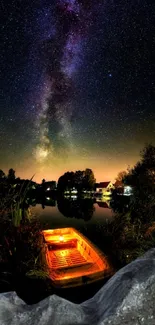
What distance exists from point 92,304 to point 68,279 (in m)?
6.64

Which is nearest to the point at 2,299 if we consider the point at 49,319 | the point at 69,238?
the point at 49,319

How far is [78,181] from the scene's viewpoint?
114375 millimetres

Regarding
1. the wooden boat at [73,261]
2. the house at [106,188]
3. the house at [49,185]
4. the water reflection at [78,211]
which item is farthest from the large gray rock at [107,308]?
the house at [49,185]

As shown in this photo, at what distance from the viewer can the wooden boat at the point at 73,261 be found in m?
8.48

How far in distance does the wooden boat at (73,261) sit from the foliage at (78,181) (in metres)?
95.9

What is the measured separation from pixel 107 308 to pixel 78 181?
4433 inches

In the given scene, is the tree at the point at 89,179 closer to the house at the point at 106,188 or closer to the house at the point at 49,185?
the house at the point at 106,188

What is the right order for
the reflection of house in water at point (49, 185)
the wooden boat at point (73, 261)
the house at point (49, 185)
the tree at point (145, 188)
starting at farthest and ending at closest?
the reflection of house in water at point (49, 185) < the house at point (49, 185) < the tree at point (145, 188) < the wooden boat at point (73, 261)

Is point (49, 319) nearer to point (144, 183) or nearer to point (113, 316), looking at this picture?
point (113, 316)

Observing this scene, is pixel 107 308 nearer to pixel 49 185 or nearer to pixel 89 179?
pixel 89 179

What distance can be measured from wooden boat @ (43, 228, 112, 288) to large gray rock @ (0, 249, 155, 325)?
6.71 metres

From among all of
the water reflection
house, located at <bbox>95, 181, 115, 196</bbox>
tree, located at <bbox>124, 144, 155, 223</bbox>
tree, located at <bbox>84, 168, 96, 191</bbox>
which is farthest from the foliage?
the water reflection

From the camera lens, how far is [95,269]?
9484 millimetres

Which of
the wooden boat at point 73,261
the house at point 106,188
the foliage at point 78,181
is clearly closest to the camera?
the wooden boat at point 73,261
